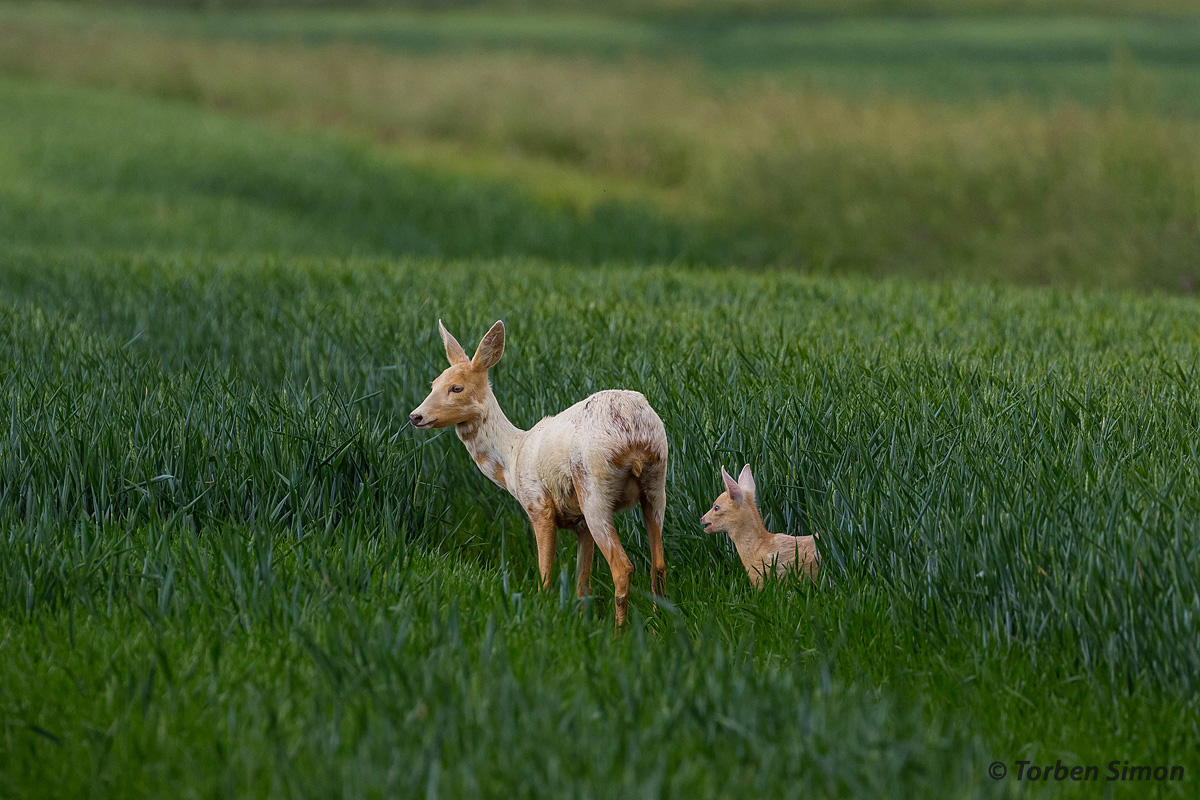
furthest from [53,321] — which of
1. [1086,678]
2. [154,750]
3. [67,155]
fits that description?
[67,155]

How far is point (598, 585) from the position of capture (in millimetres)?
3568

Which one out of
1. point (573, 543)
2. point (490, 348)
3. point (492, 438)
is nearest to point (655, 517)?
point (492, 438)

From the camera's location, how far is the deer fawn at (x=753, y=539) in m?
3.20

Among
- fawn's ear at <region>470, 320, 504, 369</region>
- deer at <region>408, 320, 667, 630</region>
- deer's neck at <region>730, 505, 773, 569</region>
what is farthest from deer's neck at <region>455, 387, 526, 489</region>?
deer's neck at <region>730, 505, 773, 569</region>

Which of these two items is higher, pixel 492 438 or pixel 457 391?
pixel 457 391

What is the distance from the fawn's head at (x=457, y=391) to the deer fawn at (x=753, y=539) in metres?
0.76

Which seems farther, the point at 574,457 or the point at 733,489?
the point at 733,489

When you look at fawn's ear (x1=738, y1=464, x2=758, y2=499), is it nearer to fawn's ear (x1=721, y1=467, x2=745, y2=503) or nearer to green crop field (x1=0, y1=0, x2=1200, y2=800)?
fawn's ear (x1=721, y1=467, x2=745, y2=503)

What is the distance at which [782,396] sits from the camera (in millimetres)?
4141

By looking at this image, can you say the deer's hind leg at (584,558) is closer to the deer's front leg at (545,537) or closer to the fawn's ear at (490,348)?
the deer's front leg at (545,537)

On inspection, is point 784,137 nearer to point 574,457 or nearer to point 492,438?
point 492,438

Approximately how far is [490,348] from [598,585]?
101cm

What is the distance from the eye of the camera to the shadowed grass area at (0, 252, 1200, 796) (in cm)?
213

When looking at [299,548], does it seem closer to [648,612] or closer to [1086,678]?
[648,612]
